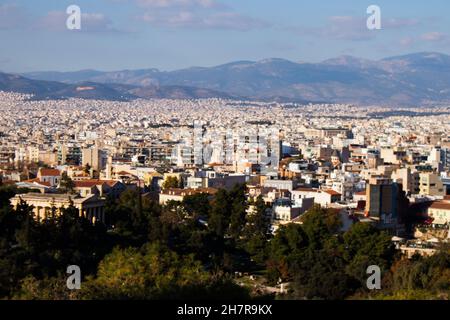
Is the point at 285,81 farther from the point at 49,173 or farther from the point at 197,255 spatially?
the point at 197,255

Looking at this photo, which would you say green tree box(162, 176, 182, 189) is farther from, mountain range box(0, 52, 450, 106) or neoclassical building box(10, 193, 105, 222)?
mountain range box(0, 52, 450, 106)

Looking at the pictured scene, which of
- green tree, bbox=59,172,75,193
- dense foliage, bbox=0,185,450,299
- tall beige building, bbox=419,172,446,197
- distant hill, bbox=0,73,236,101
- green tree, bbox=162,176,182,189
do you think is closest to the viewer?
dense foliage, bbox=0,185,450,299

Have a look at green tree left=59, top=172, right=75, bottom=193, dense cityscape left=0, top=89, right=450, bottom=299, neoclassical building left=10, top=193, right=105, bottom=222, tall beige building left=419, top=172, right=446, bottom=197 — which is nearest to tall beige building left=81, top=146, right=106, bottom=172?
dense cityscape left=0, top=89, right=450, bottom=299

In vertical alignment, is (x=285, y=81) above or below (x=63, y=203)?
→ above

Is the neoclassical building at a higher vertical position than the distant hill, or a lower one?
lower

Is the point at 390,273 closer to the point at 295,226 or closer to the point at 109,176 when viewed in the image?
the point at 295,226

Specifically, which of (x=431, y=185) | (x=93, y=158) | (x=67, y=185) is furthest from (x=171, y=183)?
(x=93, y=158)
